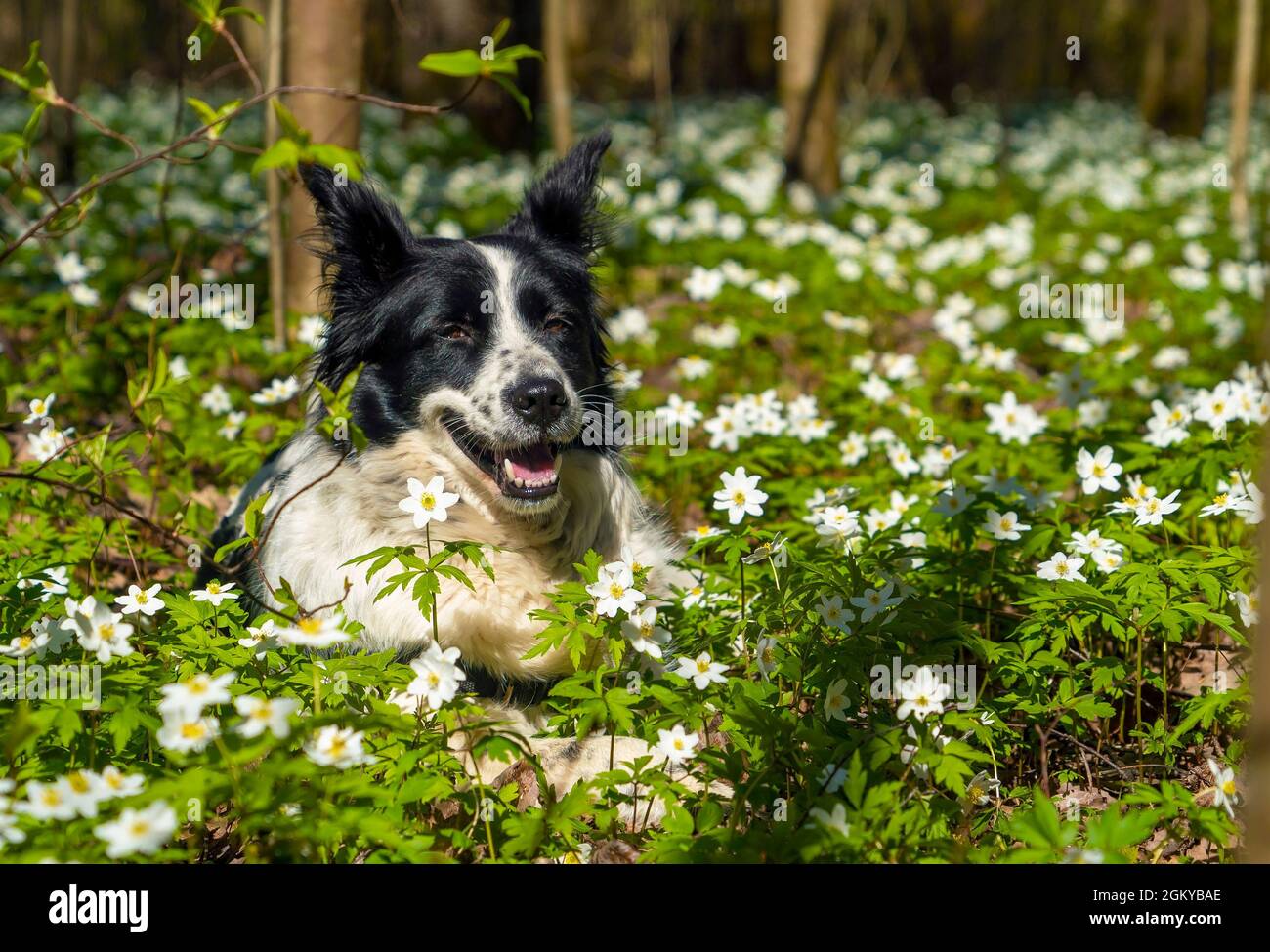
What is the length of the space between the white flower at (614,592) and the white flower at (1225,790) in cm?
153

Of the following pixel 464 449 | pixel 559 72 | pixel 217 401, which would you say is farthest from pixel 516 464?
pixel 559 72

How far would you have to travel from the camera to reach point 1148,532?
4527 mm

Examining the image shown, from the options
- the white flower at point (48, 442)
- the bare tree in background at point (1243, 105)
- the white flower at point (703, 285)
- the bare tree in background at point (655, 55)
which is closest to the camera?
the white flower at point (48, 442)

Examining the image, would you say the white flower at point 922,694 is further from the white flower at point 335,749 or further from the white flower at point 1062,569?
the white flower at point 335,749

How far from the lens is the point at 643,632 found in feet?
11.0

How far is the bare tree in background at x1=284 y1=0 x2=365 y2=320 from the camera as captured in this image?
7203 millimetres

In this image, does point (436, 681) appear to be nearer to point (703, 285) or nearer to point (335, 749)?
point (335, 749)

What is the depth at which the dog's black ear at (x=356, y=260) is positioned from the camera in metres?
4.37

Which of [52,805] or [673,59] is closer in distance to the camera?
[52,805]

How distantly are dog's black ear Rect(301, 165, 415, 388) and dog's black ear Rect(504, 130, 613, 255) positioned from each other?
56cm

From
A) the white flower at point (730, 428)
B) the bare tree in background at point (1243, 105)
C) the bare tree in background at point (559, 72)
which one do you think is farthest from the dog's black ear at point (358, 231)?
the bare tree in background at point (1243, 105)

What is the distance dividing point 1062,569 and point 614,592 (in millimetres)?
1466

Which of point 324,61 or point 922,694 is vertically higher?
point 324,61
